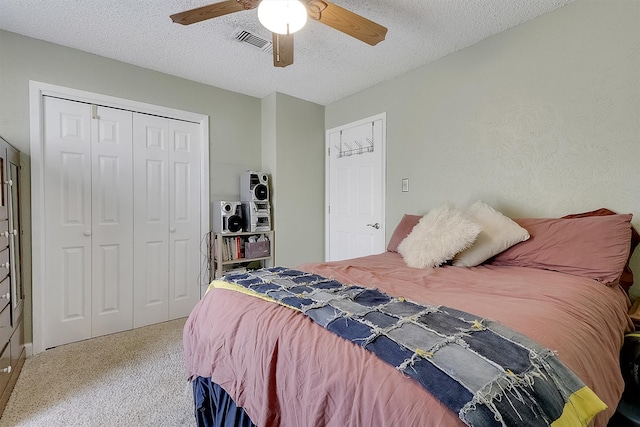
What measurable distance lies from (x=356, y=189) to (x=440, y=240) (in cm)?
163

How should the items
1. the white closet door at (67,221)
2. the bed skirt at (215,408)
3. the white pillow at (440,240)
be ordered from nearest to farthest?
1. the bed skirt at (215,408)
2. the white pillow at (440,240)
3. the white closet door at (67,221)

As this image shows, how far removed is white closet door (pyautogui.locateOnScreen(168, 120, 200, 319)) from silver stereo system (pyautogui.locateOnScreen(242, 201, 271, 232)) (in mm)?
501

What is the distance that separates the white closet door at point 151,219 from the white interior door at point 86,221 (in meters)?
0.07

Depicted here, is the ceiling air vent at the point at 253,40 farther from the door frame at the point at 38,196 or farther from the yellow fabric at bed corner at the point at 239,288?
the yellow fabric at bed corner at the point at 239,288

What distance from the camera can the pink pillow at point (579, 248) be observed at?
62.1 inches

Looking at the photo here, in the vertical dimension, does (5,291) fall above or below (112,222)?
below

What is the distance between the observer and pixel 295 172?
363 cm

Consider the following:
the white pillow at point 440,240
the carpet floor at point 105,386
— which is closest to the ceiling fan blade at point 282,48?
the white pillow at point 440,240

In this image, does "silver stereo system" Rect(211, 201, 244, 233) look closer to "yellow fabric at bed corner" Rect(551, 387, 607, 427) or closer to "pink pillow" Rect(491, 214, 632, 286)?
"pink pillow" Rect(491, 214, 632, 286)

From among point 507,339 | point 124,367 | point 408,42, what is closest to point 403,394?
point 507,339

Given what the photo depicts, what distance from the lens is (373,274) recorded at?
1.71 metres

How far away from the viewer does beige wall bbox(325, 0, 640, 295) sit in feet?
5.94

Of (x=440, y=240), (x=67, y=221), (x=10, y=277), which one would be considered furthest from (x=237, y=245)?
(x=440, y=240)

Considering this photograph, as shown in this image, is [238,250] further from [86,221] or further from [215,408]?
[215,408]
